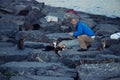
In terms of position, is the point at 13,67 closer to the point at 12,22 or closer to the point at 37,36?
the point at 37,36

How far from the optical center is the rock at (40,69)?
6.90 metres

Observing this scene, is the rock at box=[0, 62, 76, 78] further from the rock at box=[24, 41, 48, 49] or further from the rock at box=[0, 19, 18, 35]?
the rock at box=[0, 19, 18, 35]

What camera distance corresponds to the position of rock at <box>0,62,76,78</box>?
22.6 ft

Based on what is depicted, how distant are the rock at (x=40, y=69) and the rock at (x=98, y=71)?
0.26 meters

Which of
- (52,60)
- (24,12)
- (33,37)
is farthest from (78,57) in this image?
(24,12)

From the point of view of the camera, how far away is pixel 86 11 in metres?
20.3

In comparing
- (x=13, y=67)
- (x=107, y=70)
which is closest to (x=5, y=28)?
(x=13, y=67)

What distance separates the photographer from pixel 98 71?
676 centimetres

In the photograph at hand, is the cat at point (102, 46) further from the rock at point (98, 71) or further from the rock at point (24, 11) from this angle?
the rock at point (24, 11)

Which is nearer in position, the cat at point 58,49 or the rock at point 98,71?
the rock at point 98,71

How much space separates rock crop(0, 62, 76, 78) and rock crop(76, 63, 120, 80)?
0.26 meters

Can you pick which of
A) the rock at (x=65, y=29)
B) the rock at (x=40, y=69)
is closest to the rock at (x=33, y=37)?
the rock at (x=65, y=29)

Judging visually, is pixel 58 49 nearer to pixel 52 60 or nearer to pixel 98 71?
pixel 52 60

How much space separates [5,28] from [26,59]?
4963 millimetres
